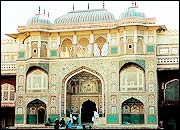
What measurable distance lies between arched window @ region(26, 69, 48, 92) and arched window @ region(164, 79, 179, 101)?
6.61 meters

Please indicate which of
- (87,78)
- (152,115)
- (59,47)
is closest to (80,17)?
(59,47)

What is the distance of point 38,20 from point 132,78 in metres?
6.22

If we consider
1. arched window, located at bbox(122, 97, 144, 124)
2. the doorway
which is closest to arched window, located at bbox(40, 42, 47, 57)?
the doorway

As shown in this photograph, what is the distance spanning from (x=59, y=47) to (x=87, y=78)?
8.15ft

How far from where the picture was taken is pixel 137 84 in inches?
744

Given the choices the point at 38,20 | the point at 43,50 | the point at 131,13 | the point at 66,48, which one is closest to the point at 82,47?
the point at 66,48

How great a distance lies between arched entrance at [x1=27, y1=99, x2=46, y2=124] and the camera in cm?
2045

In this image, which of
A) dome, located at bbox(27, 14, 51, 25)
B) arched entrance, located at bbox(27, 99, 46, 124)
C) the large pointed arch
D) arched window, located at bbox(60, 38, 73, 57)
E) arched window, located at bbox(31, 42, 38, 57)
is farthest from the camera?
arched window, located at bbox(60, 38, 73, 57)

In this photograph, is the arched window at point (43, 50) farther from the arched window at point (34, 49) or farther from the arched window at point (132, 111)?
the arched window at point (132, 111)

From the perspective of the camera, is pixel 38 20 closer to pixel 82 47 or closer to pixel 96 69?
pixel 82 47

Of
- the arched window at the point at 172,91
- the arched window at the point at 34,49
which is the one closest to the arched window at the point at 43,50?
the arched window at the point at 34,49

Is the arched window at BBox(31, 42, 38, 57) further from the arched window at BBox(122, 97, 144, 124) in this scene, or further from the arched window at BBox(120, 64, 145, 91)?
the arched window at BBox(122, 97, 144, 124)

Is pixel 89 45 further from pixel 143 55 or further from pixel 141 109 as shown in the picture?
pixel 141 109

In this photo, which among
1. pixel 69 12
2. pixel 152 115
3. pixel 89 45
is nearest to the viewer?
pixel 152 115
